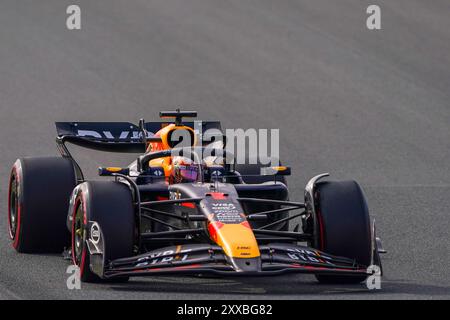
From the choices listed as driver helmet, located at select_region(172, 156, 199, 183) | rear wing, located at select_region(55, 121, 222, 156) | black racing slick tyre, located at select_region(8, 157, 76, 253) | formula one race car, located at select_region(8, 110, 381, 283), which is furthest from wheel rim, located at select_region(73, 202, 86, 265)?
rear wing, located at select_region(55, 121, 222, 156)

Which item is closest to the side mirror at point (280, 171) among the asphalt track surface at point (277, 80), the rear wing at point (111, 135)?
the rear wing at point (111, 135)

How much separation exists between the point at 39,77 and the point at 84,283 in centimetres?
1394

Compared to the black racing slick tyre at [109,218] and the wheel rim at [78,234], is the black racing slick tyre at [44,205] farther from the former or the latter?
the black racing slick tyre at [109,218]

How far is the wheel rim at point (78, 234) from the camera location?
36.0 feet

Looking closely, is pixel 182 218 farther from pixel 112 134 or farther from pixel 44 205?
pixel 112 134

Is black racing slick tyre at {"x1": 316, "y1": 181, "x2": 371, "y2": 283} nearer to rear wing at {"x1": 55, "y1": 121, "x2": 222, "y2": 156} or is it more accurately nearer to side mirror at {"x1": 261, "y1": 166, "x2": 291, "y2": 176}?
side mirror at {"x1": 261, "y1": 166, "x2": 291, "y2": 176}

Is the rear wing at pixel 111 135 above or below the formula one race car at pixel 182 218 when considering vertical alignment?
above

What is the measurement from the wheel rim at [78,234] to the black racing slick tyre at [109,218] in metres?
0.01

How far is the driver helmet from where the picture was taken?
12.0 m

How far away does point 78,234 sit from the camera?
11164mm

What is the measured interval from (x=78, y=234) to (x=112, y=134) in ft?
10.9

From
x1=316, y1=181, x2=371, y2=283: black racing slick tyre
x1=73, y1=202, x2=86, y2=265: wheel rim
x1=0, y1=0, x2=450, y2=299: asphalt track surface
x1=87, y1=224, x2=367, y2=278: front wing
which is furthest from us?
x1=0, y1=0, x2=450, y2=299: asphalt track surface

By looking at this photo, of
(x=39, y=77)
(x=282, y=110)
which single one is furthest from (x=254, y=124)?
(x=39, y=77)

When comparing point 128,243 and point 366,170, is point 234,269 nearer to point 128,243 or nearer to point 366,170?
point 128,243
